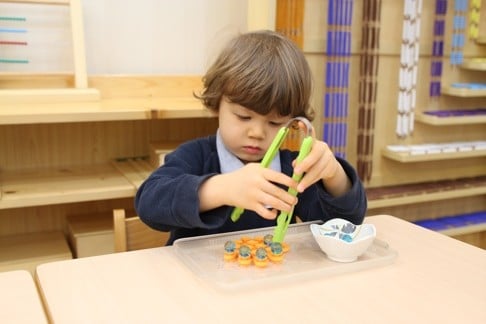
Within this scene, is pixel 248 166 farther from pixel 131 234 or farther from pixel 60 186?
pixel 60 186

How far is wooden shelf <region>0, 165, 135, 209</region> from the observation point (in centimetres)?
138

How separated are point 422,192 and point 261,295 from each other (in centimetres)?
153

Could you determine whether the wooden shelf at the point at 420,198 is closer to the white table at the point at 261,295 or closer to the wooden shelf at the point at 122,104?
the wooden shelf at the point at 122,104

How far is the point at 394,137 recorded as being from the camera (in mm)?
2092

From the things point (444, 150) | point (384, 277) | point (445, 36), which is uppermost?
point (445, 36)

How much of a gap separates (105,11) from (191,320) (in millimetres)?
1309

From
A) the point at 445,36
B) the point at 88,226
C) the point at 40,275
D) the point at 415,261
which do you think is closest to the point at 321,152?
the point at 415,261

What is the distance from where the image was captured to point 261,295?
664mm

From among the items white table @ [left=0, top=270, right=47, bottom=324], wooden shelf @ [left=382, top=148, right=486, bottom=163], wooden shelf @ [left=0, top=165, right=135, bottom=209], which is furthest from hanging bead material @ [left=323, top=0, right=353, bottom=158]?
white table @ [left=0, top=270, right=47, bottom=324]

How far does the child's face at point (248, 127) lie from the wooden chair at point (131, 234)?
0.79 feet

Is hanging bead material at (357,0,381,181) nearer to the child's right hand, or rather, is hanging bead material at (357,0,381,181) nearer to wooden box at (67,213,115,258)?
wooden box at (67,213,115,258)

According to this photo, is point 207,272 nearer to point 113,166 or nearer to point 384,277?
point 384,277

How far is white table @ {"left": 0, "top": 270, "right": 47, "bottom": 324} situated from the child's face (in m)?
0.43

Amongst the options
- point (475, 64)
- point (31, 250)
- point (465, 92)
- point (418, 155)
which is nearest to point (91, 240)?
point (31, 250)
